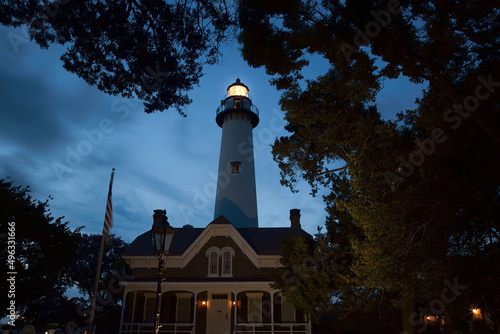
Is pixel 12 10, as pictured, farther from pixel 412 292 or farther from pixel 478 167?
pixel 412 292

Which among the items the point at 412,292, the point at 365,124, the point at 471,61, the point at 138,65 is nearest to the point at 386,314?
the point at 412,292

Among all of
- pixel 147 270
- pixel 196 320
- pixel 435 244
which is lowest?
pixel 196 320

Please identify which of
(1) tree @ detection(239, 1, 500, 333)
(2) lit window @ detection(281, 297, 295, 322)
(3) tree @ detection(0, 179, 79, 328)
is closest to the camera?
(1) tree @ detection(239, 1, 500, 333)

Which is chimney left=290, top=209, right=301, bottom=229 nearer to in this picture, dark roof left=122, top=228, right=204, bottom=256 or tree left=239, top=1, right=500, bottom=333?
dark roof left=122, top=228, right=204, bottom=256

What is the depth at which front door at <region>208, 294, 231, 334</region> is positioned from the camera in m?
20.0

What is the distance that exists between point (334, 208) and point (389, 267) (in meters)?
4.79

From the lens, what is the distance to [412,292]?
10.4 meters

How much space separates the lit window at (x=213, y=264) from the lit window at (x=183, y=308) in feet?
6.17

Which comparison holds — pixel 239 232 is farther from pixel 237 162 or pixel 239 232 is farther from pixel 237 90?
pixel 237 90

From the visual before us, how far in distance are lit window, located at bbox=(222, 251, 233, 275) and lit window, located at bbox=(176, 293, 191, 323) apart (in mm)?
2524

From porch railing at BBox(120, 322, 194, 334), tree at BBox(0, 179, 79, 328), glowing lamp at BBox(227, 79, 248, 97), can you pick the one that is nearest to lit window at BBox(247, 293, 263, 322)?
porch railing at BBox(120, 322, 194, 334)

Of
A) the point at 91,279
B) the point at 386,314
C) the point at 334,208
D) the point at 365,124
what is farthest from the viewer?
the point at 91,279

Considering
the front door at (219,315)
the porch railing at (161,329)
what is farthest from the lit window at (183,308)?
the front door at (219,315)

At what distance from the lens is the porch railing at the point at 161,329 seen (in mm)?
18812
